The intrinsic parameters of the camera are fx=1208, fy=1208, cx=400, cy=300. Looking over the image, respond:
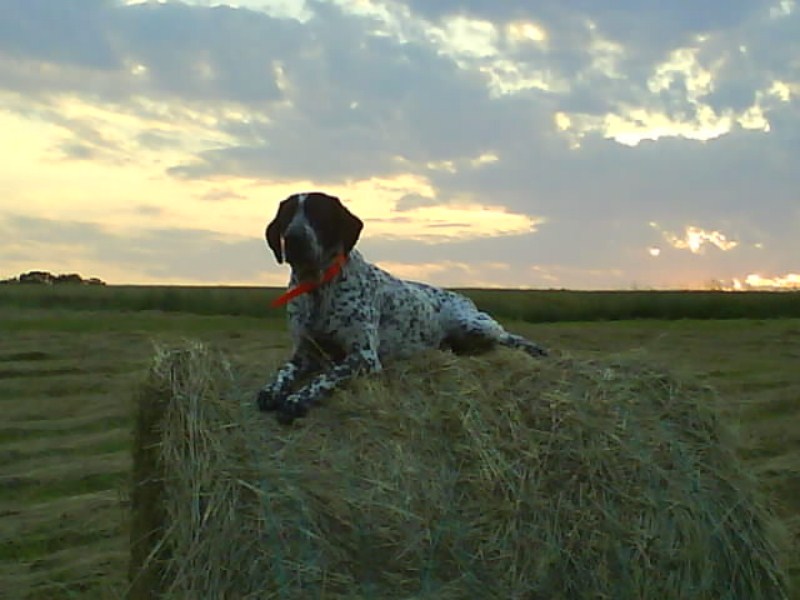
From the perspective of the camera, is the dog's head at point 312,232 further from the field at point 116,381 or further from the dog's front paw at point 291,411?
the dog's front paw at point 291,411

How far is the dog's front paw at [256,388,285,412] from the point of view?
4816 millimetres

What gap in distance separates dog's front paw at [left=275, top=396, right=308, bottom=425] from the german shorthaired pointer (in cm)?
14

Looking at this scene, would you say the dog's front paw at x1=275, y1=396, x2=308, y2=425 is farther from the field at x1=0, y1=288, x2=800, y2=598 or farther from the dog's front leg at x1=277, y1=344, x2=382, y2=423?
the field at x1=0, y1=288, x2=800, y2=598

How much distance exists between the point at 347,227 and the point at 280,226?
0.31 meters

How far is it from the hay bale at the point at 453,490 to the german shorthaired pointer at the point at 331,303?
0.32 m

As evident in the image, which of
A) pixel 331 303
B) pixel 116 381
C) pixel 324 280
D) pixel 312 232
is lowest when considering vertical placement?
pixel 116 381

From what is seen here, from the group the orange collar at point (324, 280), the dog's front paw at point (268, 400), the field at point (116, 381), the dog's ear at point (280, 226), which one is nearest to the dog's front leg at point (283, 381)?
the dog's front paw at point (268, 400)

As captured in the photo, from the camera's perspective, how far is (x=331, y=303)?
5.64 metres

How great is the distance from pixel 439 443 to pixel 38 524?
331 centimetres

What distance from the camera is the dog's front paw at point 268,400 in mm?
4816

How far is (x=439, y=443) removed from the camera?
4.58 metres

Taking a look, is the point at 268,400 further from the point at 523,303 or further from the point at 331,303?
the point at 523,303

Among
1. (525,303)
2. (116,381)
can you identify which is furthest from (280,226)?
(525,303)

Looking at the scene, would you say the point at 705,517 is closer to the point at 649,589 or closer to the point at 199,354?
the point at 649,589
